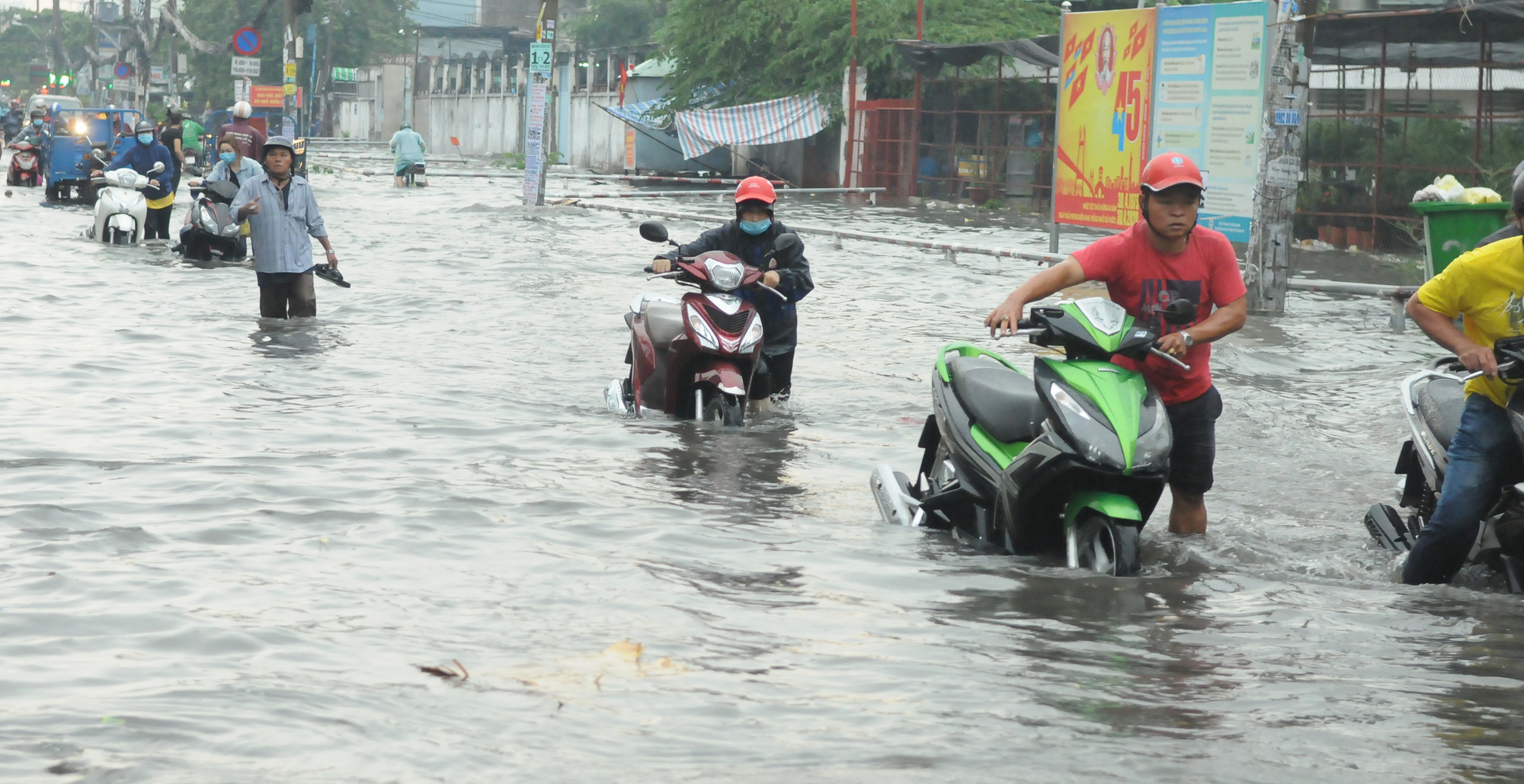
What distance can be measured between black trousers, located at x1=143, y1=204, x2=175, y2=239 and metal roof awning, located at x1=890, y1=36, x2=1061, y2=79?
46.3ft

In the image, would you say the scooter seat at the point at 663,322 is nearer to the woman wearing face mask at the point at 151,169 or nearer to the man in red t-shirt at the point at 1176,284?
the man in red t-shirt at the point at 1176,284

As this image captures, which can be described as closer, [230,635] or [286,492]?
[230,635]

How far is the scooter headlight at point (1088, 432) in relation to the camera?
5.23m

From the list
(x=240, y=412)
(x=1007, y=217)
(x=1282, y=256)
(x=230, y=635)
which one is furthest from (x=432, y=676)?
(x=1007, y=217)

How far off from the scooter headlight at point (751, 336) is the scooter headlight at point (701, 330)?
0.45ft

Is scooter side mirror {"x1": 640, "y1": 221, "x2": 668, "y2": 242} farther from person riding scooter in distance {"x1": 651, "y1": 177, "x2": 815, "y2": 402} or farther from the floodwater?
the floodwater

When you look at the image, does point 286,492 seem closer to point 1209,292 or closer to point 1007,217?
point 1209,292

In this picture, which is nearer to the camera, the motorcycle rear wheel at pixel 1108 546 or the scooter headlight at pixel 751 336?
the motorcycle rear wheel at pixel 1108 546

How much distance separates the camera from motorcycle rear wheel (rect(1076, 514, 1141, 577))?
542 cm

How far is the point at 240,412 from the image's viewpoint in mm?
8734

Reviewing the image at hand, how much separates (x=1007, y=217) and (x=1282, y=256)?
48.1 ft

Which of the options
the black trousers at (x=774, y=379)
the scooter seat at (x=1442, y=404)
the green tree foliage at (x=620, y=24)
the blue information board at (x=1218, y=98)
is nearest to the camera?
the scooter seat at (x=1442, y=404)

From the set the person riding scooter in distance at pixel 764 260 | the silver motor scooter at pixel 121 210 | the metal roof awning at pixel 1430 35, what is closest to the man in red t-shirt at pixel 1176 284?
the person riding scooter in distance at pixel 764 260

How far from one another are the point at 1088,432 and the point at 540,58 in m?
23.5
